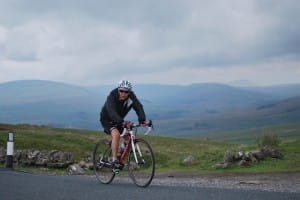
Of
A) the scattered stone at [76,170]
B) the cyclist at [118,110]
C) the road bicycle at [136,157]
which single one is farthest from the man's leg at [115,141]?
the scattered stone at [76,170]

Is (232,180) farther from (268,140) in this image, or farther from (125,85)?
(268,140)

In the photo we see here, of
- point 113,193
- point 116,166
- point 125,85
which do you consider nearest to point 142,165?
point 116,166

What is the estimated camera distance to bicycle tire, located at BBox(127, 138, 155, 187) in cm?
1202

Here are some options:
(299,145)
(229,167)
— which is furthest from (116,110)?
(299,145)

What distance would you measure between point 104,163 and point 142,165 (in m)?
1.61

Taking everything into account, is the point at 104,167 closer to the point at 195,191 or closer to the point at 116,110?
the point at 116,110

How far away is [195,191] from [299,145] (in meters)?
12.8

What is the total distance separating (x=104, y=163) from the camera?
13.5 meters

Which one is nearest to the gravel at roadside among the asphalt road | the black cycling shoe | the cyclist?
the black cycling shoe

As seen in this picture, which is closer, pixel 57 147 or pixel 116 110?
pixel 116 110

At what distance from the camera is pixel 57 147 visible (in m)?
29.0

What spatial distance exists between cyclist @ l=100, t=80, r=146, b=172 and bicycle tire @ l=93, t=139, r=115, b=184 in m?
0.59

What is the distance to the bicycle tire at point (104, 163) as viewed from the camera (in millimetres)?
13469

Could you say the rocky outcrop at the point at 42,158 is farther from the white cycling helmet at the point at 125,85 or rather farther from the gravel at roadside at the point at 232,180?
the white cycling helmet at the point at 125,85
